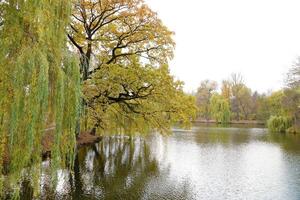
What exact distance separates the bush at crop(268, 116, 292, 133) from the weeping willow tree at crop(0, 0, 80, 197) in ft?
109

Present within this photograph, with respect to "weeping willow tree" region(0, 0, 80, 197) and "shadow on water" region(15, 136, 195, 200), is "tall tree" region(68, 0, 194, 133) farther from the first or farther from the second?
"weeping willow tree" region(0, 0, 80, 197)

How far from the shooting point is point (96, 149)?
18.1 metres

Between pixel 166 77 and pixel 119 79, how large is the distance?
2.01m

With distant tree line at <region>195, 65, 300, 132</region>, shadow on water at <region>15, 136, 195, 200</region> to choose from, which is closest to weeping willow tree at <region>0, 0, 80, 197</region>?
shadow on water at <region>15, 136, 195, 200</region>

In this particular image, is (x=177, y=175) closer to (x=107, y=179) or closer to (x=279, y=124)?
(x=107, y=179)

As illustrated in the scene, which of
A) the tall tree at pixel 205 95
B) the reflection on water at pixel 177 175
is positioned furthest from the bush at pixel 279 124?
the tall tree at pixel 205 95

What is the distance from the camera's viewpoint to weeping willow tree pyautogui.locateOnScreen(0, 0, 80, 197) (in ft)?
16.0

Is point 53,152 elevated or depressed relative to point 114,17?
depressed

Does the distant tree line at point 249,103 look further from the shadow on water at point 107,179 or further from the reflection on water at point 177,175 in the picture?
the shadow on water at point 107,179

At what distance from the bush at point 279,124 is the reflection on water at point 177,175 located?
56.7 feet

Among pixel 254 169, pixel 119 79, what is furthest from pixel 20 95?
pixel 254 169

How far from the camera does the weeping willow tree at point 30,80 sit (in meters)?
4.89

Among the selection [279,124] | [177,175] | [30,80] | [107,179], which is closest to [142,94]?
[177,175]

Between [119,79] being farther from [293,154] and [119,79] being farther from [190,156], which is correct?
[293,154]
